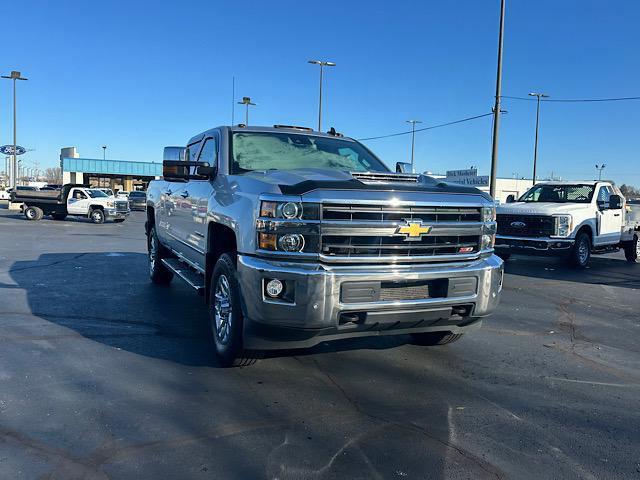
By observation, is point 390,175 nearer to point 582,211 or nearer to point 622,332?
point 622,332

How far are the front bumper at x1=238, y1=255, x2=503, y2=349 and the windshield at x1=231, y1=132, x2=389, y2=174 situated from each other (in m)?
1.58

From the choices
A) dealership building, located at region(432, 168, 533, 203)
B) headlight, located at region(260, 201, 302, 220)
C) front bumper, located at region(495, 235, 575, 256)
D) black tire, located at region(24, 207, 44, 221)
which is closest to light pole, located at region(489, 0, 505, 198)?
front bumper, located at region(495, 235, 575, 256)

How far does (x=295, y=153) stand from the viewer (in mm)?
5664

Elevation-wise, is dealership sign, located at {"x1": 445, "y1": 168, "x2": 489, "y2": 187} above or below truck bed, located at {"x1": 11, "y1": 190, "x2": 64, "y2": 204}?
above

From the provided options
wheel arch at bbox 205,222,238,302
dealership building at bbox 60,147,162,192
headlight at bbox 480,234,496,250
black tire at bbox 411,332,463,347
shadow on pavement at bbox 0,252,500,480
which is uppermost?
dealership building at bbox 60,147,162,192

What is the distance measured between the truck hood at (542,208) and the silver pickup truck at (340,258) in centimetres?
747

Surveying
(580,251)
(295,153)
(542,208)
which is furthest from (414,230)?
(580,251)

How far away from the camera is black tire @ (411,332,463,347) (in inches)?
205

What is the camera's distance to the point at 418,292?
410 centimetres

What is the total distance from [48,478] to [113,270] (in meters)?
7.50

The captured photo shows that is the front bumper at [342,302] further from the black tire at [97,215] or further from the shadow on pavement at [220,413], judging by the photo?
the black tire at [97,215]

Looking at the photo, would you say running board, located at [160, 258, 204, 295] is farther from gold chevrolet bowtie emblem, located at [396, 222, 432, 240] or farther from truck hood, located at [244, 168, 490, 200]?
gold chevrolet bowtie emblem, located at [396, 222, 432, 240]

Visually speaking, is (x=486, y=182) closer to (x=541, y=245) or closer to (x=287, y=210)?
(x=541, y=245)

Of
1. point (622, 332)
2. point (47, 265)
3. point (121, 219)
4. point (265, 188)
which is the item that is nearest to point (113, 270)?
point (47, 265)
